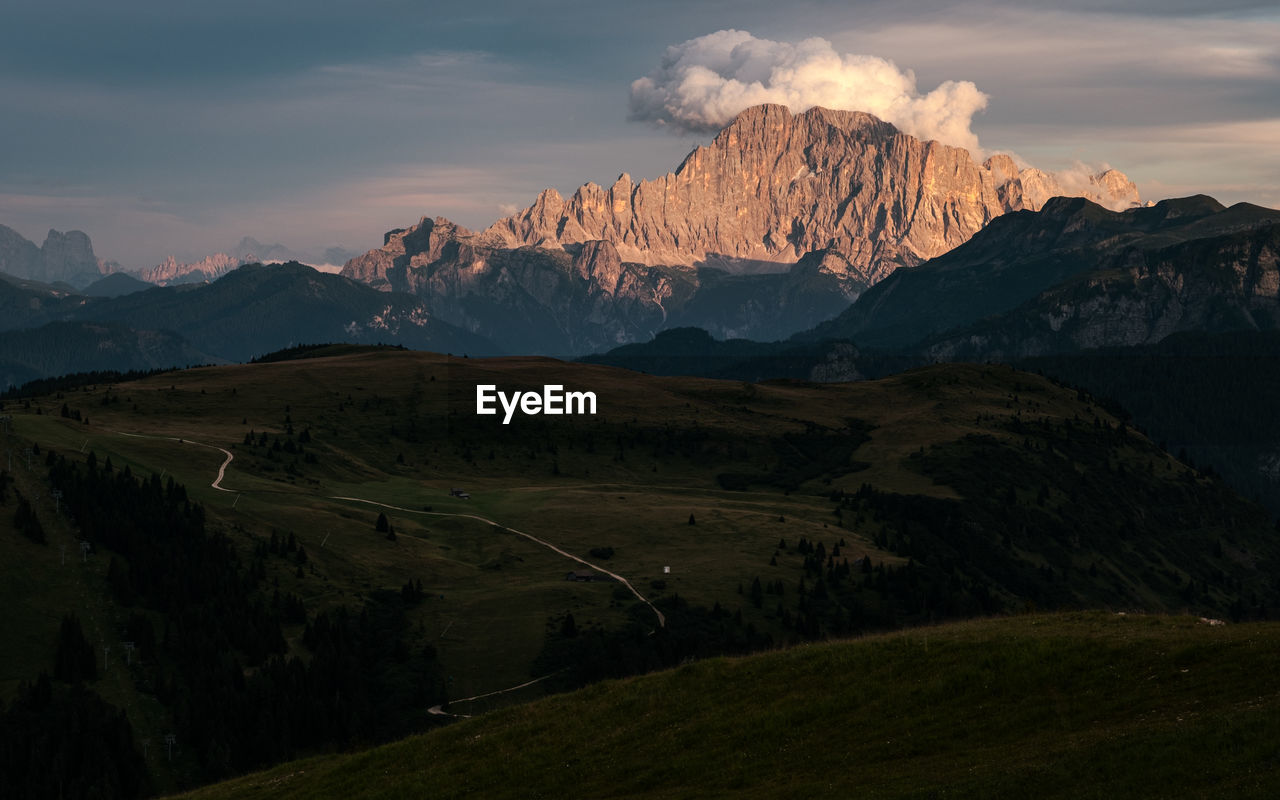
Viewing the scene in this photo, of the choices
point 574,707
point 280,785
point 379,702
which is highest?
point 574,707

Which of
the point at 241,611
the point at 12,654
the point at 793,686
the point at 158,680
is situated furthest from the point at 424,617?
the point at 793,686

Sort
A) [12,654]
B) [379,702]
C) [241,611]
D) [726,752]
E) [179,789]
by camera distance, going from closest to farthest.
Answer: [726,752] < [179,789] < [12,654] < [379,702] < [241,611]

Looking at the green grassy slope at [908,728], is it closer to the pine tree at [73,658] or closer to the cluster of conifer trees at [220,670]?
the cluster of conifer trees at [220,670]

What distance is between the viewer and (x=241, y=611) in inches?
7111

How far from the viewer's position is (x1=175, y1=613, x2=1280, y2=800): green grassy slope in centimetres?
4497

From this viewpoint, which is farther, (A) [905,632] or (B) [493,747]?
(A) [905,632]

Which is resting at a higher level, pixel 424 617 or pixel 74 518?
pixel 74 518

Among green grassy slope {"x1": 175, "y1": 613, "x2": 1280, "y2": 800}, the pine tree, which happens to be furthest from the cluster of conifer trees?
green grassy slope {"x1": 175, "y1": 613, "x2": 1280, "y2": 800}

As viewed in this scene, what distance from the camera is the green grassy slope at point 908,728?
45.0 meters

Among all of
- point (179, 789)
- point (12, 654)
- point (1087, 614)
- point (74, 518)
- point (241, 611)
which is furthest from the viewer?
point (74, 518)

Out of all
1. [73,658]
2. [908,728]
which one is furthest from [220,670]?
[908,728]

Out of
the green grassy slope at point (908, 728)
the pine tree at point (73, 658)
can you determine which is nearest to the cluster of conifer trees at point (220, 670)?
the pine tree at point (73, 658)

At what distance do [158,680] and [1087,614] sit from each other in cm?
12310

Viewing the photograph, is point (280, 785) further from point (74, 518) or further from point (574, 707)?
point (74, 518)
